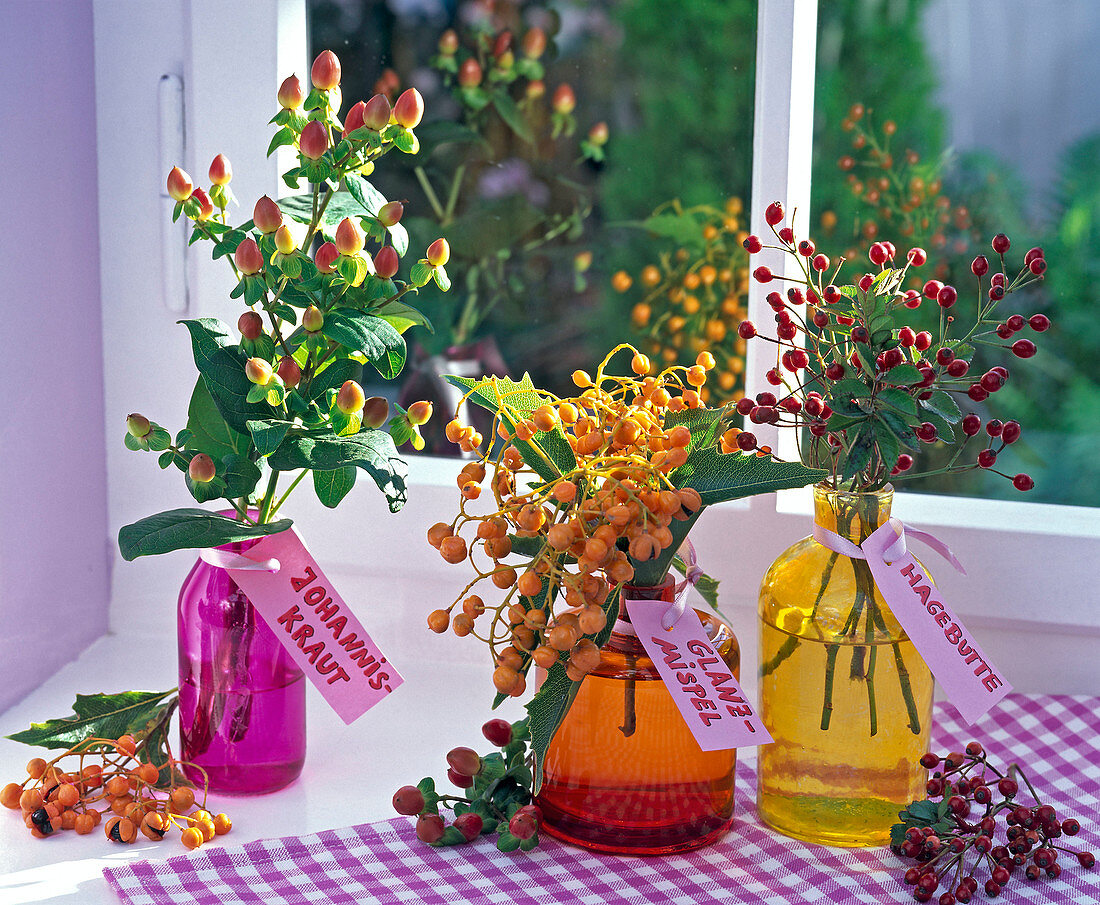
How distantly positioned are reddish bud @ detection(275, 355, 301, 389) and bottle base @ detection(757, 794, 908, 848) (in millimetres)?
448

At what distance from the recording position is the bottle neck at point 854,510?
2.69ft

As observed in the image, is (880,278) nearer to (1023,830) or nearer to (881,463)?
(881,463)

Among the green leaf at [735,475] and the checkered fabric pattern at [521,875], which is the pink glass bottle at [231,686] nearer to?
the checkered fabric pattern at [521,875]

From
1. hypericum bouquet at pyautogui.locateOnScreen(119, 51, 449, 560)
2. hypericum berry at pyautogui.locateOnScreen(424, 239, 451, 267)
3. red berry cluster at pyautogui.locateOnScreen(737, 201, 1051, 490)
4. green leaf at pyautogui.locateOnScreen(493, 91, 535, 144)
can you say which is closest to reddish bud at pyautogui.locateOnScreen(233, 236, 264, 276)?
hypericum bouquet at pyautogui.locateOnScreen(119, 51, 449, 560)

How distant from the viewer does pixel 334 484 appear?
0.85m

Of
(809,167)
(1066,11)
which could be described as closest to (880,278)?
(809,167)

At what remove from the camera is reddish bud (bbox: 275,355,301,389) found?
80cm

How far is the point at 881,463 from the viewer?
81 cm

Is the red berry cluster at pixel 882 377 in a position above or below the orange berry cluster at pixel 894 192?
below

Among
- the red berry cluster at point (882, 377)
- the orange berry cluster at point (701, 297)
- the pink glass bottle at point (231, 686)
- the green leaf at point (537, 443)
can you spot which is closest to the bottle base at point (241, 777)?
the pink glass bottle at point (231, 686)

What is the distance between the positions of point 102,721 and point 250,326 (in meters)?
0.34

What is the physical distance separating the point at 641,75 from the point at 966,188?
15.2 inches

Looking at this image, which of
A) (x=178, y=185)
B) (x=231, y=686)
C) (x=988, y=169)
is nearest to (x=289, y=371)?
(x=178, y=185)

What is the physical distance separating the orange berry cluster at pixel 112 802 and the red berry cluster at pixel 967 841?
1.55 ft
